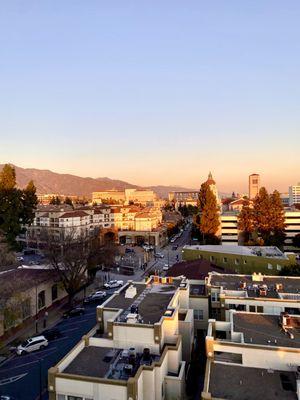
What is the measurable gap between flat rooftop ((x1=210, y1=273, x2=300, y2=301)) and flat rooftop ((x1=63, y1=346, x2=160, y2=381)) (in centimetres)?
1064

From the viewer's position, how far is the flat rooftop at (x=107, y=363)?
50.0 feet

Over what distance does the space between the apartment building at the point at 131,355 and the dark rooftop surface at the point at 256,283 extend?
545cm

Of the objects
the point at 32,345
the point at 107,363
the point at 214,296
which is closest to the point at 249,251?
the point at 214,296

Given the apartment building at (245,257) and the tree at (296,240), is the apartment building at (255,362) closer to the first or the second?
the apartment building at (245,257)

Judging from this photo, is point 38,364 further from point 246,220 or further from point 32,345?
point 246,220

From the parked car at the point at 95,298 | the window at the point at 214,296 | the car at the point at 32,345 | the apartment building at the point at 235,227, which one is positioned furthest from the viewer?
the apartment building at the point at 235,227

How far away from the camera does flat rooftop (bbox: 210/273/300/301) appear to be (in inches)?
975

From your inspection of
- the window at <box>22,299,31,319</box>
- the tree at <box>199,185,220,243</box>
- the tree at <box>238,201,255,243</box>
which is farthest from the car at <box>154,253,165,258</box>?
the window at <box>22,299,31,319</box>

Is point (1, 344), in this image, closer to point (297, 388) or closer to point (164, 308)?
point (164, 308)

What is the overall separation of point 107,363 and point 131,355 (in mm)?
1118

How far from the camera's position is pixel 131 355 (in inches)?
649

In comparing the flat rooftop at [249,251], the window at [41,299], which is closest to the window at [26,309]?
the window at [41,299]

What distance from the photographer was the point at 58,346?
26484mm

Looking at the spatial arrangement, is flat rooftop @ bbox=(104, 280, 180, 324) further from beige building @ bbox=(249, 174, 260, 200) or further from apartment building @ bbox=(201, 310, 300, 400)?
beige building @ bbox=(249, 174, 260, 200)
